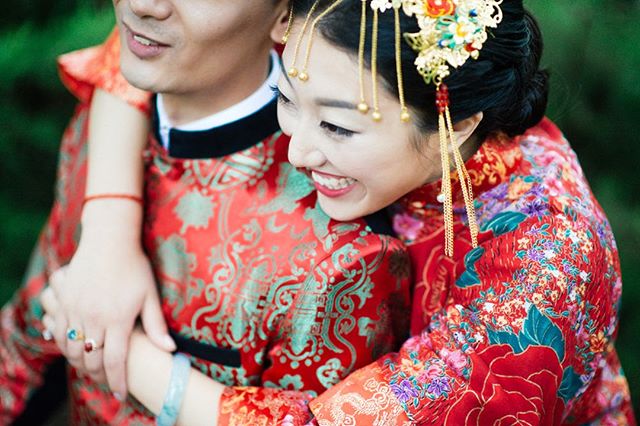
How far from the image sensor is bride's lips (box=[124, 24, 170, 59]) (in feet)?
4.99

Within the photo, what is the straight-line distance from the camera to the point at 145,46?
60.0 inches

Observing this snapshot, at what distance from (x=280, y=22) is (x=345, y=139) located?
286 millimetres

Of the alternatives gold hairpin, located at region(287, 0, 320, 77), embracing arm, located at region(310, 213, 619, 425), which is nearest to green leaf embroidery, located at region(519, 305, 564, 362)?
embracing arm, located at region(310, 213, 619, 425)

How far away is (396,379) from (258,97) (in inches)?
23.6

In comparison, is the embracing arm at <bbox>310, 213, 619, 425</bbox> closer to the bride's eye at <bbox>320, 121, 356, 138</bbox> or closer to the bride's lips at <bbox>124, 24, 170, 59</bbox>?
the bride's eye at <bbox>320, 121, 356, 138</bbox>

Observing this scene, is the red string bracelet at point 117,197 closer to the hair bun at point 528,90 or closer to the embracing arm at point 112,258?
the embracing arm at point 112,258

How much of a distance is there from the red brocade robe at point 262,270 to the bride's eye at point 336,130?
0.70 feet

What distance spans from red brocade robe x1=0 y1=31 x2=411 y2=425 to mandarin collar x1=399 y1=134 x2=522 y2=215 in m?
0.09

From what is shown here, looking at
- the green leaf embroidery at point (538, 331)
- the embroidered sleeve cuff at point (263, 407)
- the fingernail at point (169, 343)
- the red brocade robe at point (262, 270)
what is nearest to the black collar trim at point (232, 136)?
the red brocade robe at point (262, 270)

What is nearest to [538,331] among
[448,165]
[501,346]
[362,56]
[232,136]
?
[501,346]

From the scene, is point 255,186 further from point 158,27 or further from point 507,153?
point 507,153

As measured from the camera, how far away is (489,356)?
1452 mm

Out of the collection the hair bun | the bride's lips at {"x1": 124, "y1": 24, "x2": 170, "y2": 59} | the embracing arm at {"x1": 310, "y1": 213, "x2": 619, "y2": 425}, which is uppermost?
the bride's lips at {"x1": 124, "y1": 24, "x2": 170, "y2": 59}

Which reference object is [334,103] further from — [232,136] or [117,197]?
[117,197]
